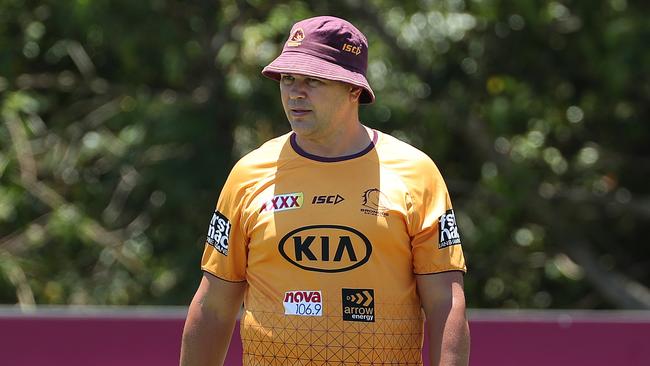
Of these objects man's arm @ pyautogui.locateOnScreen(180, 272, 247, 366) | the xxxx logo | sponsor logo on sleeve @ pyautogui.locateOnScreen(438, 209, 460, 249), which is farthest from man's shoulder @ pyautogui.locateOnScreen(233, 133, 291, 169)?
sponsor logo on sleeve @ pyautogui.locateOnScreen(438, 209, 460, 249)

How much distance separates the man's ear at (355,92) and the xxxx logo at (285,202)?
1.05ft

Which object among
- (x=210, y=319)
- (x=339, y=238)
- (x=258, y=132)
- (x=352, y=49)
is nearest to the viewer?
(x=339, y=238)

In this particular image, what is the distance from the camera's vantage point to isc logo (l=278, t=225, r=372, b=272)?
10.8ft

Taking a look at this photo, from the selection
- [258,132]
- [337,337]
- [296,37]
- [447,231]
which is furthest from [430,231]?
[258,132]

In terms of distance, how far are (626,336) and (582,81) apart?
4.49m

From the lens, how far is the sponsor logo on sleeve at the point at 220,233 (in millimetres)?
3455

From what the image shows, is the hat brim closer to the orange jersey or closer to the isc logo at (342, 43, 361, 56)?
the isc logo at (342, 43, 361, 56)

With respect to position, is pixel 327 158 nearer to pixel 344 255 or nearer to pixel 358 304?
pixel 344 255

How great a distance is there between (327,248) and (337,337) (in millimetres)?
244

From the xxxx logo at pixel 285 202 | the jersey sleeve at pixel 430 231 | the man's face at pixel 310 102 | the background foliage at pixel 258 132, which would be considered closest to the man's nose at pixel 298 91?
the man's face at pixel 310 102

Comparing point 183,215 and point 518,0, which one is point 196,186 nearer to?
point 183,215

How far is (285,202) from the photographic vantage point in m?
3.35

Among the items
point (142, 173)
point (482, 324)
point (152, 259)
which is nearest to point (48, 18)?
point (142, 173)

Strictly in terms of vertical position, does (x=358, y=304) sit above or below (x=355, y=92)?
below
